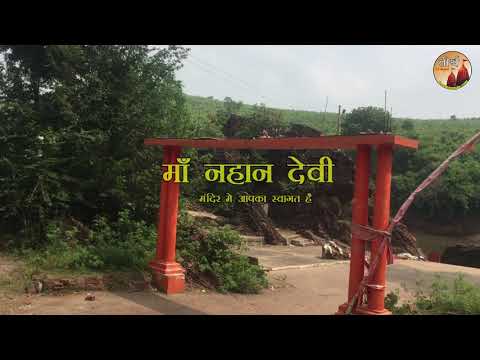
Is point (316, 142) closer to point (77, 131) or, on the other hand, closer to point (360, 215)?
point (360, 215)

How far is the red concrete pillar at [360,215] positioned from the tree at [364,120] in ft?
108

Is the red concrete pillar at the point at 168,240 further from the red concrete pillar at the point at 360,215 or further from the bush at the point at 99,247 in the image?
the red concrete pillar at the point at 360,215

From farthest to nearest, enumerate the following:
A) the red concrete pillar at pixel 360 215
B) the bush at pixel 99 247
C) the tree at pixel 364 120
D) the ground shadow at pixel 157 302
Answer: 1. the tree at pixel 364 120
2. the bush at pixel 99 247
3. the ground shadow at pixel 157 302
4. the red concrete pillar at pixel 360 215

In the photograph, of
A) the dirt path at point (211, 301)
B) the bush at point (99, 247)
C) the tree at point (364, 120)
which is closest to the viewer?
the dirt path at point (211, 301)

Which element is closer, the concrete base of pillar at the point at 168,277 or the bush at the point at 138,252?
the concrete base of pillar at the point at 168,277

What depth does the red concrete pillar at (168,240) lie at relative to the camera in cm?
682

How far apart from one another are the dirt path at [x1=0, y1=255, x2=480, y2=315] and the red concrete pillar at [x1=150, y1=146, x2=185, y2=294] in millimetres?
246

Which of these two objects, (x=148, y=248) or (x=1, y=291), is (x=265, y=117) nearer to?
(x=148, y=248)

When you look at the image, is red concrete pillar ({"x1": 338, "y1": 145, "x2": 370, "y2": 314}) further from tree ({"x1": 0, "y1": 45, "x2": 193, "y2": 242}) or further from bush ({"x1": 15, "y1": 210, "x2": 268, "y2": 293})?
tree ({"x1": 0, "y1": 45, "x2": 193, "y2": 242})

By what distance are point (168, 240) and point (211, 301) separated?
3.67 ft

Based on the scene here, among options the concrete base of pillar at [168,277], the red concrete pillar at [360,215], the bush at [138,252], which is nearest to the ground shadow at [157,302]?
the concrete base of pillar at [168,277]

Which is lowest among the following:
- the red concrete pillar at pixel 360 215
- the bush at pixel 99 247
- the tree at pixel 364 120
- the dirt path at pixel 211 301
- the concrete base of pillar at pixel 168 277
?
the dirt path at pixel 211 301

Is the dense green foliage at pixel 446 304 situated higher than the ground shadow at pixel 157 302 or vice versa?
the dense green foliage at pixel 446 304

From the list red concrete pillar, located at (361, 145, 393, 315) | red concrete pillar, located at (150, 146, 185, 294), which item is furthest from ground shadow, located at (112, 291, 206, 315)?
red concrete pillar, located at (361, 145, 393, 315)
